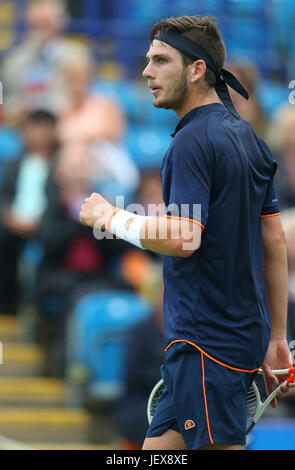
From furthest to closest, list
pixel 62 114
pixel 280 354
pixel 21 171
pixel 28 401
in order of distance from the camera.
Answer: pixel 62 114 < pixel 21 171 < pixel 28 401 < pixel 280 354

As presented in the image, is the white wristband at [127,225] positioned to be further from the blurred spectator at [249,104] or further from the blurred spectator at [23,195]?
the blurred spectator at [249,104]

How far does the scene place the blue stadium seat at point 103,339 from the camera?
5465mm

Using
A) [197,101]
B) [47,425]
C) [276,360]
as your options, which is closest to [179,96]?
[197,101]

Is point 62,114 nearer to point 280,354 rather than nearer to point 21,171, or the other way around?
point 21,171

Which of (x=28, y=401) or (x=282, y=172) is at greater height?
(x=282, y=172)

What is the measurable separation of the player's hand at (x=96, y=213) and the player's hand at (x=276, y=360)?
0.77 metres

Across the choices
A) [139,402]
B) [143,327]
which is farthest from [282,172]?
[139,402]

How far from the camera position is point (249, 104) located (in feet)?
21.1

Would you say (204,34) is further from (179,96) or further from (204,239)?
(204,239)

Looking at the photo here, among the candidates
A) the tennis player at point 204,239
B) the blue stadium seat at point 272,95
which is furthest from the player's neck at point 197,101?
the blue stadium seat at point 272,95

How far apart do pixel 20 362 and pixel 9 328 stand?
0.37m

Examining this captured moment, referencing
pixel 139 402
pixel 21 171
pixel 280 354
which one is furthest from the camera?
pixel 21 171
